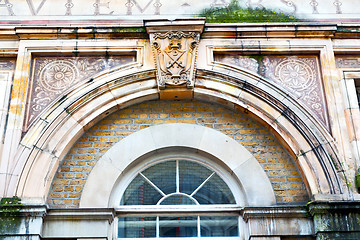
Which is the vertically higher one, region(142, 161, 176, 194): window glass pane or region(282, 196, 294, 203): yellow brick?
region(142, 161, 176, 194): window glass pane

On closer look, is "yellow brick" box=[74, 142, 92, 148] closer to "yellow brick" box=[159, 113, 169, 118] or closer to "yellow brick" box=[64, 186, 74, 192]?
"yellow brick" box=[64, 186, 74, 192]

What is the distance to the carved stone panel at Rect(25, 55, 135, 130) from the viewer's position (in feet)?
23.7

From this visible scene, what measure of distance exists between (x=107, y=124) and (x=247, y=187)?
2.14 metres

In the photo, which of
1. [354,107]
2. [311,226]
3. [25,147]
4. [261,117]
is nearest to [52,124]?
[25,147]

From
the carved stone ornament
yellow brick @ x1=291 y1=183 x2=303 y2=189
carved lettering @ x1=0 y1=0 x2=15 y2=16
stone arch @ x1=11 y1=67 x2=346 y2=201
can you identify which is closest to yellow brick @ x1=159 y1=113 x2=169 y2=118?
stone arch @ x1=11 y1=67 x2=346 y2=201

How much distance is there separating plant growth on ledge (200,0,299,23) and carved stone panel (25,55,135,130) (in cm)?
138

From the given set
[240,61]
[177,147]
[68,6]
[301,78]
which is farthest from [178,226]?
[68,6]

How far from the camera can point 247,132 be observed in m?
7.31

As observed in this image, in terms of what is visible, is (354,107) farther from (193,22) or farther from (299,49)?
(193,22)

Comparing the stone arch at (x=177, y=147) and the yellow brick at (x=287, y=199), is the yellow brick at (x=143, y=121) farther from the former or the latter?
the yellow brick at (x=287, y=199)

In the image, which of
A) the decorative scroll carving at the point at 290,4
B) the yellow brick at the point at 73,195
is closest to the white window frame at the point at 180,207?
the yellow brick at the point at 73,195

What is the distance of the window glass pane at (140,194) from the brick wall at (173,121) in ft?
1.97

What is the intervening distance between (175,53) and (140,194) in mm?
2038

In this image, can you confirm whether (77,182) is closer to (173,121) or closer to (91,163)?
(91,163)
